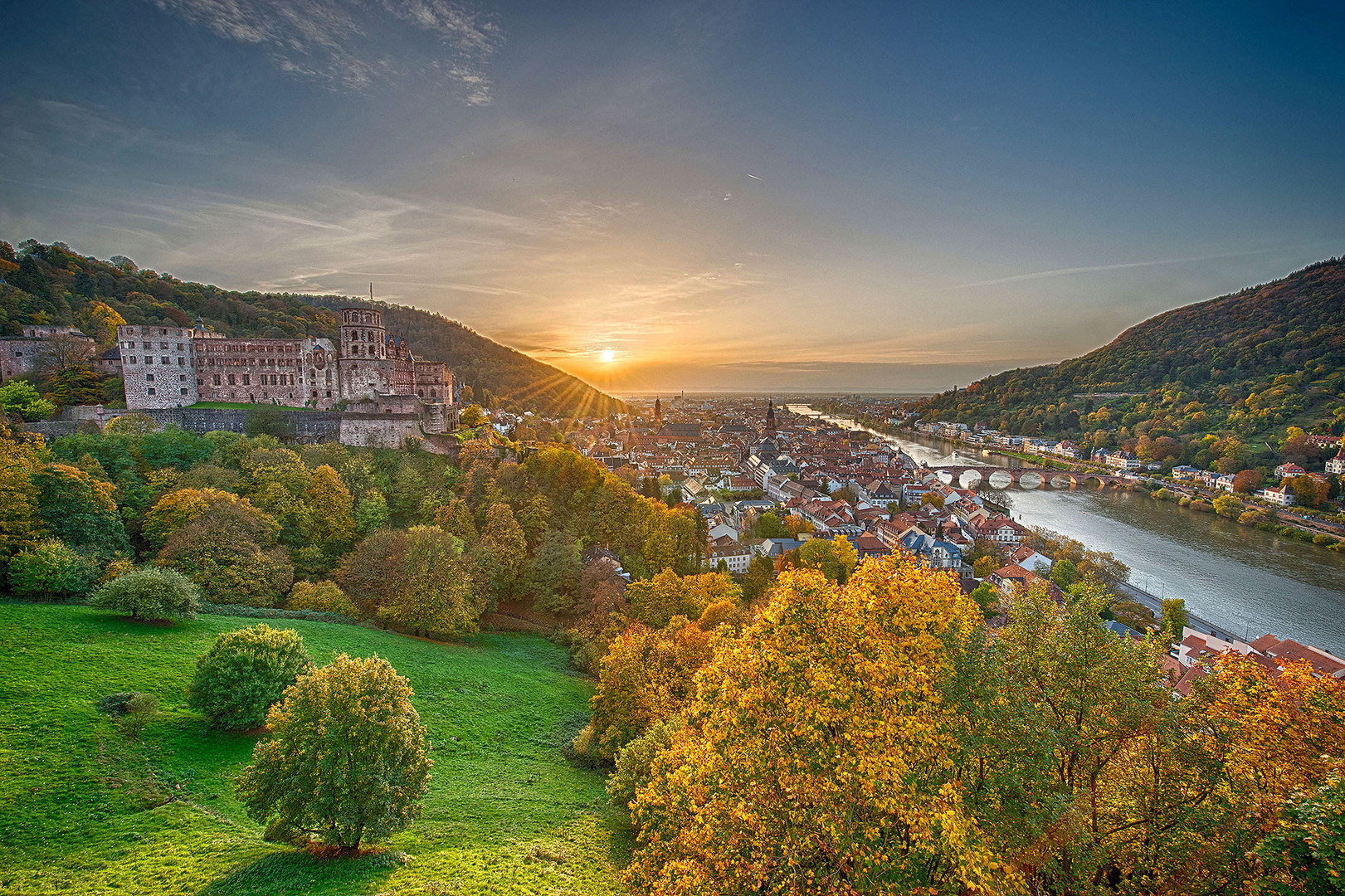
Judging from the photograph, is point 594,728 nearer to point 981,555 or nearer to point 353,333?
point 353,333

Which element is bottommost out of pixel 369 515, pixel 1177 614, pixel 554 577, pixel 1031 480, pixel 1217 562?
pixel 1217 562

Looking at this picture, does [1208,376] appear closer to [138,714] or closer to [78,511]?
[138,714]

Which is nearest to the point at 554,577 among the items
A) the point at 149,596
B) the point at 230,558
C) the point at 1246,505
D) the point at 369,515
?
the point at 369,515

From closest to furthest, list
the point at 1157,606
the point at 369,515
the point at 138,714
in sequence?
the point at 138,714
the point at 369,515
the point at 1157,606

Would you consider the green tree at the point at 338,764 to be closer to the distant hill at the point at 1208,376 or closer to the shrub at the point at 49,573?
the shrub at the point at 49,573

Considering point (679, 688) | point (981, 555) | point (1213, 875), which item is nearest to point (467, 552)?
point (679, 688)

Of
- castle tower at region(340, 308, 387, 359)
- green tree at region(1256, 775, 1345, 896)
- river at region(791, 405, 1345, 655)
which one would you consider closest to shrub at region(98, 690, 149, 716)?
green tree at region(1256, 775, 1345, 896)
